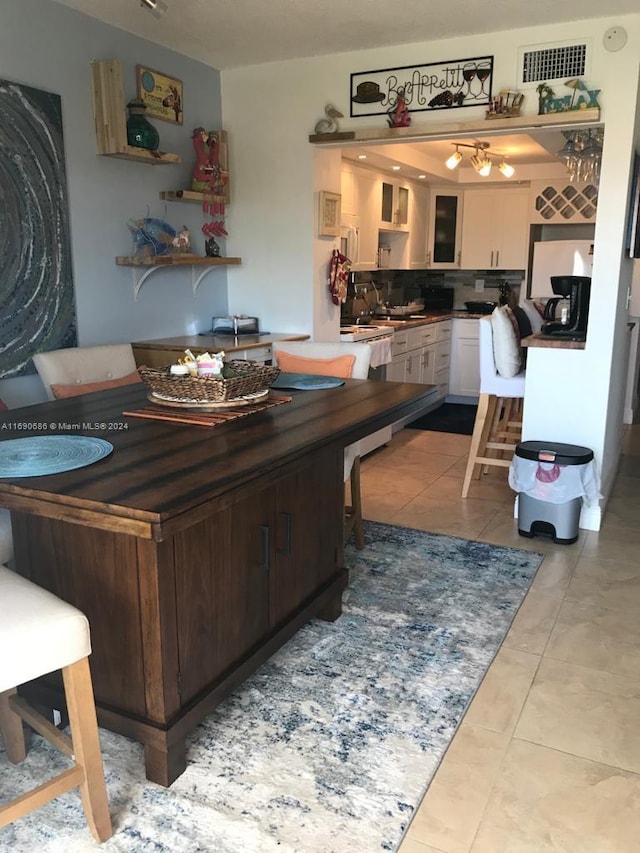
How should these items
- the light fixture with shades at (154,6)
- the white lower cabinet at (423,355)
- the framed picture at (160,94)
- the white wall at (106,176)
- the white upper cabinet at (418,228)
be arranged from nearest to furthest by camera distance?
the light fixture with shades at (154,6)
the white wall at (106,176)
the framed picture at (160,94)
the white lower cabinet at (423,355)
the white upper cabinet at (418,228)

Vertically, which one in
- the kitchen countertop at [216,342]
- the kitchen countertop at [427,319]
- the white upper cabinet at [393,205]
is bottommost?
the kitchen countertop at [427,319]

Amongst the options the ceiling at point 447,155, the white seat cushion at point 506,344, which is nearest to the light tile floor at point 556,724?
the white seat cushion at point 506,344

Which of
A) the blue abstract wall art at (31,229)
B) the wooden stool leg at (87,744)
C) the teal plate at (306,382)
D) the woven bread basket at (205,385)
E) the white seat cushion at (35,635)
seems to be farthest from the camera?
the blue abstract wall art at (31,229)

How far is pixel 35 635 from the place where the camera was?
1.55 m

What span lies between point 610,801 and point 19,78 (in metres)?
3.68

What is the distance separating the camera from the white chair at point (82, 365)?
3.03 m

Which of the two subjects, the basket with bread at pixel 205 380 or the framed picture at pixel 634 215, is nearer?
the basket with bread at pixel 205 380

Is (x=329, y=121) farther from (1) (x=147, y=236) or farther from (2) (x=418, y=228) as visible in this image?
(2) (x=418, y=228)

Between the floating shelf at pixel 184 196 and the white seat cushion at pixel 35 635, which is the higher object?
the floating shelf at pixel 184 196

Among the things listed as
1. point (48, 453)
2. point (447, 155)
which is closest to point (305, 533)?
point (48, 453)

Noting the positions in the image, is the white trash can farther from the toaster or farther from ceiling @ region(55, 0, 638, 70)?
ceiling @ region(55, 0, 638, 70)

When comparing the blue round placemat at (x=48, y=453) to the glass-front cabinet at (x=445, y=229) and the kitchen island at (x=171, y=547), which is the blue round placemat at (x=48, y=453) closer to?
the kitchen island at (x=171, y=547)

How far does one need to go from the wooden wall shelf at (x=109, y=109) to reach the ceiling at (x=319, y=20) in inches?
10.9

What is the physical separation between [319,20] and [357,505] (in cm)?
248
